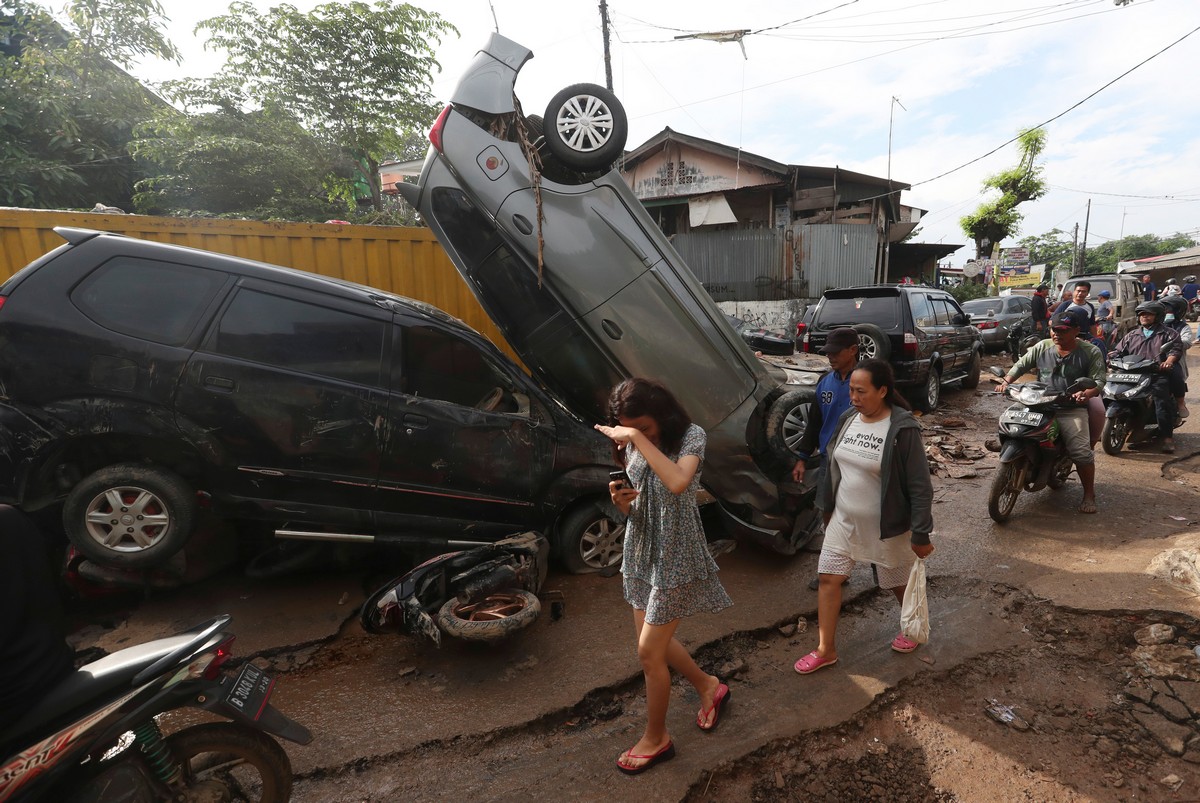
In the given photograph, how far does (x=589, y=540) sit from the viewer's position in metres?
3.79

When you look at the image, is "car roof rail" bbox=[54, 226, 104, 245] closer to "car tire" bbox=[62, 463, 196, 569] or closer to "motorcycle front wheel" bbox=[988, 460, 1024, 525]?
"car tire" bbox=[62, 463, 196, 569]

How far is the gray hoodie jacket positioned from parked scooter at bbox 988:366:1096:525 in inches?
95.5

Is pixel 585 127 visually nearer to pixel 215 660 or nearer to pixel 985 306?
pixel 215 660

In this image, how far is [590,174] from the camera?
→ 3910 mm

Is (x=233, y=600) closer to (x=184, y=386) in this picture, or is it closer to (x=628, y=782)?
(x=184, y=386)

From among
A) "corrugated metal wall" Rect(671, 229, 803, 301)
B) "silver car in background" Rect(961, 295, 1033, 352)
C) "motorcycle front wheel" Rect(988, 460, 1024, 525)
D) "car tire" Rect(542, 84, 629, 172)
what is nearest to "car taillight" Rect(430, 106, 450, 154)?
"car tire" Rect(542, 84, 629, 172)

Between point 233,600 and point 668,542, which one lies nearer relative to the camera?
point 668,542

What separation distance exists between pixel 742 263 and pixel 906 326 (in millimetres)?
8450

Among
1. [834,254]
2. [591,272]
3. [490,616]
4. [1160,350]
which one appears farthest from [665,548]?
[834,254]

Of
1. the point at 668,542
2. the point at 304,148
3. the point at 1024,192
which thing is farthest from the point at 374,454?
the point at 1024,192

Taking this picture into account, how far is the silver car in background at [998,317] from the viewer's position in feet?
42.7

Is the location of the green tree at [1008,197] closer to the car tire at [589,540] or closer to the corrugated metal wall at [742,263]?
the corrugated metal wall at [742,263]

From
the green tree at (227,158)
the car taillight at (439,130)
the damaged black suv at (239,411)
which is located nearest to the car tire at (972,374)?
the damaged black suv at (239,411)

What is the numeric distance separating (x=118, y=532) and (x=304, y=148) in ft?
39.2
